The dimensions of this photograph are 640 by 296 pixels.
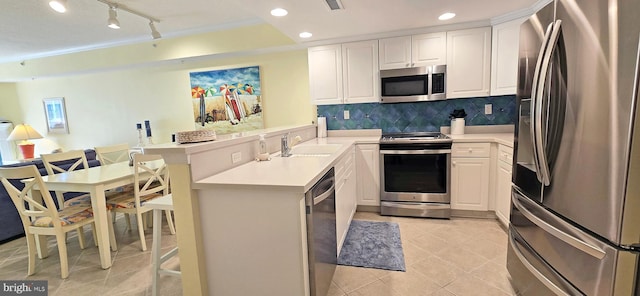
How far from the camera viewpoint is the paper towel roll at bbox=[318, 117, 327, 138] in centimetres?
383

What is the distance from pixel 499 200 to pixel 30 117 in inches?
350

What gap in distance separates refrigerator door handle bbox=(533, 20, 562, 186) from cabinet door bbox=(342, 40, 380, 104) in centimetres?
223

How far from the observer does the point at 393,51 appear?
10.9ft

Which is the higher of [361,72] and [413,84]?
[361,72]

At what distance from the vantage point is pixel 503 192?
8.97 ft

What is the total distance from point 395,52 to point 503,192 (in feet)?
6.48

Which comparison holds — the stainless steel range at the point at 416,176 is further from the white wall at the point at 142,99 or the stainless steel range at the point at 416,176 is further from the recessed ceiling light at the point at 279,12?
the recessed ceiling light at the point at 279,12

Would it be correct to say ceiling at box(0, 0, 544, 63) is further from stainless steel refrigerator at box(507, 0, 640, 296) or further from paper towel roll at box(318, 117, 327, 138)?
stainless steel refrigerator at box(507, 0, 640, 296)

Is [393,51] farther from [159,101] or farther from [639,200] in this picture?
[159,101]

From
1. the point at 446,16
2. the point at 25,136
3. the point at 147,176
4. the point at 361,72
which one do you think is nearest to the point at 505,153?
the point at 446,16

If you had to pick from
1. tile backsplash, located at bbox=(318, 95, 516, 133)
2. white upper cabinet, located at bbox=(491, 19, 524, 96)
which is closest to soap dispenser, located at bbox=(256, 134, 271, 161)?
tile backsplash, located at bbox=(318, 95, 516, 133)

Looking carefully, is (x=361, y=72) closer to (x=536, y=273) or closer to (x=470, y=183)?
(x=470, y=183)

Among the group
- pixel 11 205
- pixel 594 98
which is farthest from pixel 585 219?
pixel 11 205

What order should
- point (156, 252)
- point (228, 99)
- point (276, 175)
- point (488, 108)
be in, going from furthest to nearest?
point (228, 99) < point (488, 108) < point (156, 252) < point (276, 175)
